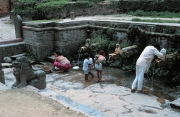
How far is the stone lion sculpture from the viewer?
20.8ft

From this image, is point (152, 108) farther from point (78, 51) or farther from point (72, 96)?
point (78, 51)

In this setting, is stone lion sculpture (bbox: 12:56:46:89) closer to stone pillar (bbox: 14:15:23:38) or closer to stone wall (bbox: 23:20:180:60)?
stone wall (bbox: 23:20:180:60)

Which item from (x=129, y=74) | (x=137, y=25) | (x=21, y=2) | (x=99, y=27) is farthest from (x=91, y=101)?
(x=21, y=2)

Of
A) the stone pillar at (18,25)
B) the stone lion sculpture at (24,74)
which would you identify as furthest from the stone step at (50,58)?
the stone lion sculpture at (24,74)

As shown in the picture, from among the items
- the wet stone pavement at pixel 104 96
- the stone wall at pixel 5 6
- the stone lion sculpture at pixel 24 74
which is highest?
the stone wall at pixel 5 6

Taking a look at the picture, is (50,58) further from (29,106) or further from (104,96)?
(29,106)

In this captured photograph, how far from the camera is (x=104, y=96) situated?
23.9 ft

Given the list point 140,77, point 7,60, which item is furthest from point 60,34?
point 140,77

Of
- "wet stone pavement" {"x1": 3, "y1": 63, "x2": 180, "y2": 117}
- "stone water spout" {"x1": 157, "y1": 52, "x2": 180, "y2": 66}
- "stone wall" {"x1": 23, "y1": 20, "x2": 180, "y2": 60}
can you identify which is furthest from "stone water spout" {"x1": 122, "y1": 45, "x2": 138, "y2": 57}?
"stone water spout" {"x1": 157, "y1": 52, "x2": 180, "y2": 66}

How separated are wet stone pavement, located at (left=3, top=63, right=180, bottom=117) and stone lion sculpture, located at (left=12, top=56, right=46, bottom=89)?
11.1 inches

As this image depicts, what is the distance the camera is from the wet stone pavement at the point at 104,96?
595cm

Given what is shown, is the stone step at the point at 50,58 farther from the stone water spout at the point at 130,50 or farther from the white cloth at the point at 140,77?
the white cloth at the point at 140,77

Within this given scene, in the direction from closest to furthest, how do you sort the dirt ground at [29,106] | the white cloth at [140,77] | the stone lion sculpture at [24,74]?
the dirt ground at [29,106] → the stone lion sculpture at [24,74] → the white cloth at [140,77]

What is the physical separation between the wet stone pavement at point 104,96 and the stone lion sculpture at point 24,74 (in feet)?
0.92
